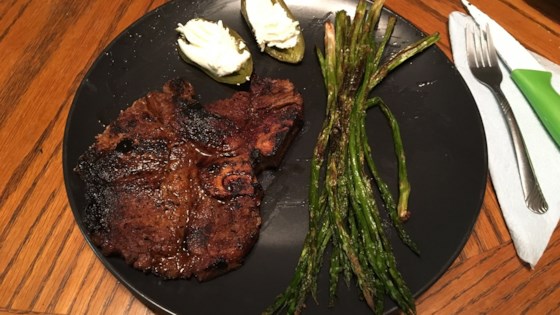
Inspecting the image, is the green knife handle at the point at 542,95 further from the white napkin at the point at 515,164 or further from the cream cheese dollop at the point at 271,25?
the cream cheese dollop at the point at 271,25

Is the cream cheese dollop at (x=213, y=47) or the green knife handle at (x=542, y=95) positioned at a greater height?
A: the cream cheese dollop at (x=213, y=47)

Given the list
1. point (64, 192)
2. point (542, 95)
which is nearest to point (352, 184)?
point (542, 95)

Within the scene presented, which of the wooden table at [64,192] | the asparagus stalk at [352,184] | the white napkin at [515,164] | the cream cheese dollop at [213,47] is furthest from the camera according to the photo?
the cream cheese dollop at [213,47]

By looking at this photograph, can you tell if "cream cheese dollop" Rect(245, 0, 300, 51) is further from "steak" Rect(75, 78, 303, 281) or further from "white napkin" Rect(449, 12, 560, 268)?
"white napkin" Rect(449, 12, 560, 268)

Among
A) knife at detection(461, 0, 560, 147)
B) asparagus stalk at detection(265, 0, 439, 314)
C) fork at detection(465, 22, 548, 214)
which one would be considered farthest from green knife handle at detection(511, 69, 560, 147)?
Result: asparagus stalk at detection(265, 0, 439, 314)

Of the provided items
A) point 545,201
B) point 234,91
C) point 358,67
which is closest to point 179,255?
point 234,91

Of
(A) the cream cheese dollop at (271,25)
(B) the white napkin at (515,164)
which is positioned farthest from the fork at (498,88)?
(A) the cream cheese dollop at (271,25)

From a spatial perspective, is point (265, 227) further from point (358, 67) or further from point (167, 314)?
point (358, 67)
